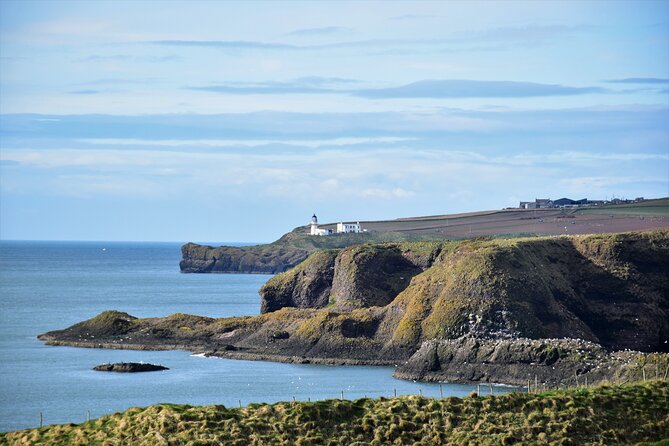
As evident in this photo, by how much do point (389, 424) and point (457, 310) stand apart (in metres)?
48.7

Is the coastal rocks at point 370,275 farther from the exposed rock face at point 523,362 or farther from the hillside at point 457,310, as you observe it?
the exposed rock face at point 523,362

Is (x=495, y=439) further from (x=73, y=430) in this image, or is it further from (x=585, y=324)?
(x=585, y=324)

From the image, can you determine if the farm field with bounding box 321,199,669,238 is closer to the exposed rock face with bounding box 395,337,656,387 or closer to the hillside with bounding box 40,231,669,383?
the hillside with bounding box 40,231,669,383

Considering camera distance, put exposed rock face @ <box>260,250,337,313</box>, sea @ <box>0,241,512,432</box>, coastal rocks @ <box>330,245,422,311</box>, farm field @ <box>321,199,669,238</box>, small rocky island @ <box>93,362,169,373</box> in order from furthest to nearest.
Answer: farm field @ <box>321,199,669,238</box>
exposed rock face @ <box>260,250,337,313</box>
coastal rocks @ <box>330,245,422,311</box>
small rocky island @ <box>93,362,169,373</box>
sea @ <box>0,241,512,432</box>

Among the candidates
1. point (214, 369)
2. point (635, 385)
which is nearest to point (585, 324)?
point (214, 369)

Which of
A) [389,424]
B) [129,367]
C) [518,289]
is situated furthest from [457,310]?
[389,424]

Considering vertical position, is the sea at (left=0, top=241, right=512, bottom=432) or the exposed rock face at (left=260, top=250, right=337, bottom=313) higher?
the exposed rock face at (left=260, top=250, right=337, bottom=313)

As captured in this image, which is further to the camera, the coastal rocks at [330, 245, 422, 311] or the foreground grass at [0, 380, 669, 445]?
the coastal rocks at [330, 245, 422, 311]

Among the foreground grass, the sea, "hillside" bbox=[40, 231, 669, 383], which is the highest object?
"hillside" bbox=[40, 231, 669, 383]

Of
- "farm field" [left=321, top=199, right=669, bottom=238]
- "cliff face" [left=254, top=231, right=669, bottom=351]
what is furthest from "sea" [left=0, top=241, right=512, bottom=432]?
"farm field" [left=321, top=199, right=669, bottom=238]

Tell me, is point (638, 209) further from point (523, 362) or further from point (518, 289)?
point (523, 362)

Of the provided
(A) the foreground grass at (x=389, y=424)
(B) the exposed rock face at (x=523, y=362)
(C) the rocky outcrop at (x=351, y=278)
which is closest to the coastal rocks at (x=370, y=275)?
(C) the rocky outcrop at (x=351, y=278)

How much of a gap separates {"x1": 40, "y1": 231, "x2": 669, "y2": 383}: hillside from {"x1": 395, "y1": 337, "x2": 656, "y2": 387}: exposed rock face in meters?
0.27

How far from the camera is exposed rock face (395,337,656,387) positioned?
247ft
